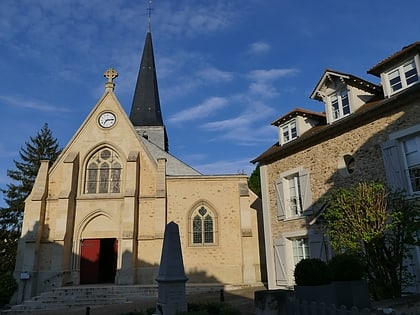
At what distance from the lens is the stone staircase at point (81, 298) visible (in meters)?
12.5

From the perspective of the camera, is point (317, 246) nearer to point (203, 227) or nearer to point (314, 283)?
point (314, 283)

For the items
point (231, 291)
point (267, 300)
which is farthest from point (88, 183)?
point (267, 300)

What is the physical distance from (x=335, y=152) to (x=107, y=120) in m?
12.8

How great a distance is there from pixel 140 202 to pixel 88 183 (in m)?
3.26

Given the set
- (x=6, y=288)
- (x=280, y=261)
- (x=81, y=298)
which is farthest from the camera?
(x=6, y=288)

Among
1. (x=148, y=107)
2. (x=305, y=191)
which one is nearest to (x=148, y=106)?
(x=148, y=107)

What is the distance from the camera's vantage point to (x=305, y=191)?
12148 mm

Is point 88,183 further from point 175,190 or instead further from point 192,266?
point 192,266

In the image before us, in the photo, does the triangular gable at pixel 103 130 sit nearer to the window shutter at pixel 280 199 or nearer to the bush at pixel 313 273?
the window shutter at pixel 280 199

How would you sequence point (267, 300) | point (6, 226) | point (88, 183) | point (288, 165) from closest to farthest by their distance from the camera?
1. point (267, 300)
2. point (288, 165)
3. point (88, 183)
4. point (6, 226)

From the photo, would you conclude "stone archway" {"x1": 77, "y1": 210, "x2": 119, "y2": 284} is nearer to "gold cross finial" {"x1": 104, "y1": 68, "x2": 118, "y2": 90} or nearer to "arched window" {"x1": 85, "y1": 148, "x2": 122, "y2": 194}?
"arched window" {"x1": 85, "y1": 148, "x2": 122, "y2": 194}

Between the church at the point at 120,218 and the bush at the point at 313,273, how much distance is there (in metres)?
9.94

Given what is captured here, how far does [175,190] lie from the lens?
17531 millimetres

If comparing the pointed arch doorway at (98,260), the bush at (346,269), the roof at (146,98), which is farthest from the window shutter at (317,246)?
the roof at (146,98)
